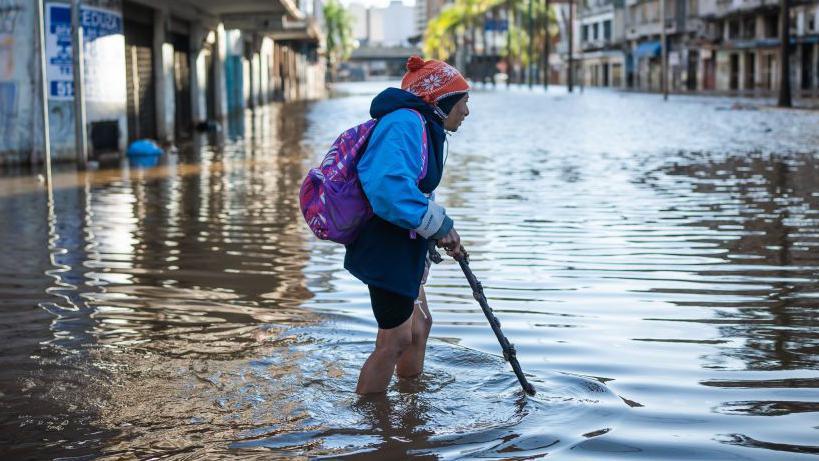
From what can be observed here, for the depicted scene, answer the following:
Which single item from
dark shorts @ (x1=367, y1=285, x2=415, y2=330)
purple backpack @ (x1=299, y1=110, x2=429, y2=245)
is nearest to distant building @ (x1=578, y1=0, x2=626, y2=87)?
dark shorts @ (x1=367, y1=285, x2=415, y2=330)

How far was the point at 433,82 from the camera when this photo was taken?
196 inches

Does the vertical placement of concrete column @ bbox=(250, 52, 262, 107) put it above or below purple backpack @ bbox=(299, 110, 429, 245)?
above

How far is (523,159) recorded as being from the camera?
19.8 metres

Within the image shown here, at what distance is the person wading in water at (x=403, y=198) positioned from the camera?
4.67 m

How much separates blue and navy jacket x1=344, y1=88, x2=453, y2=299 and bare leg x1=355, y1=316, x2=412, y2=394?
0.71 feet

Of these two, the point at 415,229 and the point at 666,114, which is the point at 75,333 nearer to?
the point at 415,229

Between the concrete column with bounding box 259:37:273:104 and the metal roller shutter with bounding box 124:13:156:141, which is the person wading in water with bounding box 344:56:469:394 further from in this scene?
the concrete column with bounding box 259:37:273:104

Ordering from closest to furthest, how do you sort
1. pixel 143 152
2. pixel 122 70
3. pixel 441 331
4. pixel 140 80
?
pixel 441 331, pixel 122 70, pixel 143 152, pixel 140 80

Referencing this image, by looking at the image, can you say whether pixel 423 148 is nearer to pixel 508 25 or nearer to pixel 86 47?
pixel 86 47

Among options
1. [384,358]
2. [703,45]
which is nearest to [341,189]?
[384,358]

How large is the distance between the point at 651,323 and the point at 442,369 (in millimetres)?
1512

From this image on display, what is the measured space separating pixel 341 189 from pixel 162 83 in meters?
24.3

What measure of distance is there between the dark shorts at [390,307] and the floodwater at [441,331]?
15.0 inches

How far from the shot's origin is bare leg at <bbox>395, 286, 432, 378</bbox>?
5500 millimetres
